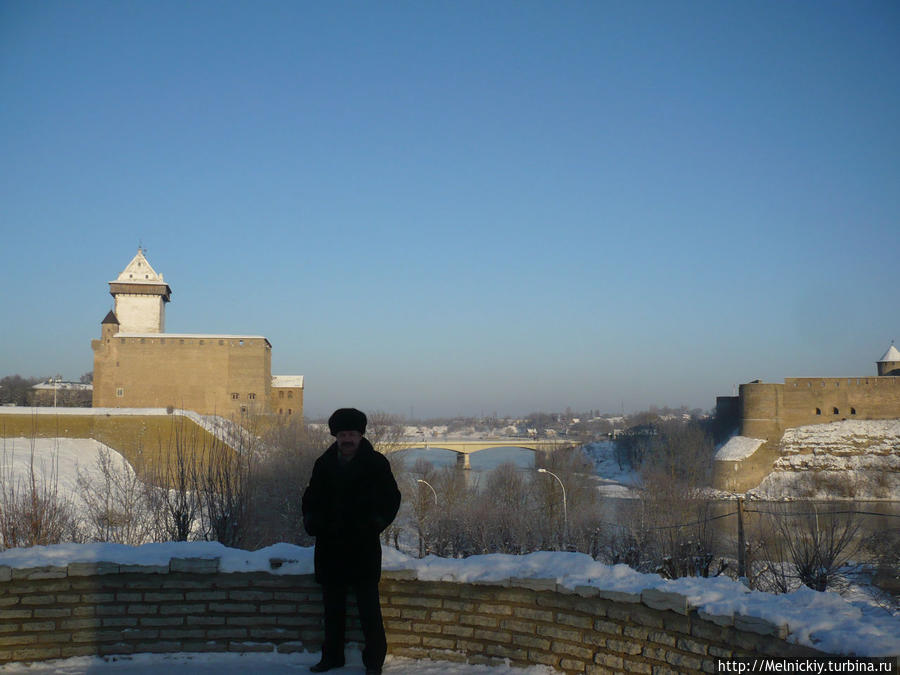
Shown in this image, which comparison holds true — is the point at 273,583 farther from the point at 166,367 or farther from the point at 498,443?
the point at 498,443

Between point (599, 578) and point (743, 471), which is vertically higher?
point (599, 578)

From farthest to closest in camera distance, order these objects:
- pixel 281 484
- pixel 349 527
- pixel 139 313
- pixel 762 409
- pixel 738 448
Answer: pixel 139 313, pixel 762 409, pixel 738 448, pixel 281 484, pixel 349 527

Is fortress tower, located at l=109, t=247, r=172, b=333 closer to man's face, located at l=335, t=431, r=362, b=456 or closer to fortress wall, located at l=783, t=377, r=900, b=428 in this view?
fortress wall, located at l=783, t=377, r=900, b=428

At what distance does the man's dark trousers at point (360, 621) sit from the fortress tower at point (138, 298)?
44.2m

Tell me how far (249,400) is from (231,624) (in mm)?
40810

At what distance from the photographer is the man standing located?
4.10 metres

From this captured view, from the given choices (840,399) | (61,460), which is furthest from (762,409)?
(61,460)

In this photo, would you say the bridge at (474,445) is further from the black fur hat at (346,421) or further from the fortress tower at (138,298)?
the black fur hat at (346,421)

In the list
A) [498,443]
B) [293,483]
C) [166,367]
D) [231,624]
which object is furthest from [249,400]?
[231,624]

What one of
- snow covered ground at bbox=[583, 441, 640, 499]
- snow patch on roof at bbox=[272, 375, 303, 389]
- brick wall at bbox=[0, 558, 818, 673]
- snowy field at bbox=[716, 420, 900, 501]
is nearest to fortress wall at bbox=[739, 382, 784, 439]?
snowy field at bbox=[716, 420, 900, 501]

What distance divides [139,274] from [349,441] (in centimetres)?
4490

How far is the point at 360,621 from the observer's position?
4223 millimetres

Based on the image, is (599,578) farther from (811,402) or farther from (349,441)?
(811,402)

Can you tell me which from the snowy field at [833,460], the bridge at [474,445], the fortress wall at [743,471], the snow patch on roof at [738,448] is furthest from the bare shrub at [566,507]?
the bridge at [474,445]
